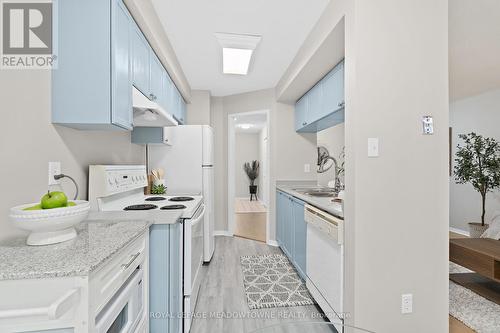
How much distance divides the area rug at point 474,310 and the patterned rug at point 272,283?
119 cm

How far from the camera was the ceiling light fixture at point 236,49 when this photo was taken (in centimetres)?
238

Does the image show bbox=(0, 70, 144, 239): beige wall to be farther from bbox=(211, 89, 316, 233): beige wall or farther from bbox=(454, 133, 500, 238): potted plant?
bbox=(454, 133, 500, 238): potted plant

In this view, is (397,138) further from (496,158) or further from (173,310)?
(496,158)

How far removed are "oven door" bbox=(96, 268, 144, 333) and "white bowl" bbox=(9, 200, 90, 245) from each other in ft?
1.12

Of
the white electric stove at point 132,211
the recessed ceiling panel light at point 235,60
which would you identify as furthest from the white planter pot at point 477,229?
the white electric stove at point 132,211

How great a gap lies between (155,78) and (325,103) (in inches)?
70.8

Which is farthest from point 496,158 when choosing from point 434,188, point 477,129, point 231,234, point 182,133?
point 182,133

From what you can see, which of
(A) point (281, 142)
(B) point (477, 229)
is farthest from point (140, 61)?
(B) point (477, 229)

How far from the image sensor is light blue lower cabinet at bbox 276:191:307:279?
2502 mm

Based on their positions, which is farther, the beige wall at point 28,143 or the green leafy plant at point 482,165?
the green leafy plant at point 482,165

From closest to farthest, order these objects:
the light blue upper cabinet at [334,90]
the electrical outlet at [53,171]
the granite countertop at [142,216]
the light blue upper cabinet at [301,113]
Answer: the electrical outlet at [53,171] → the granite countertop at [142,216] → the light blue upper cabinet at [334,90] → the light blue upper cabinet at [301,113]

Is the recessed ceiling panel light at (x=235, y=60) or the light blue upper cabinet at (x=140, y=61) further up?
the recessed ceiling panel light at (x=235, y=60)

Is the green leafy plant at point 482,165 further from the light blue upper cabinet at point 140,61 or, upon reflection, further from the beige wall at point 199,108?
the light blue upper cabinet at point 140,61

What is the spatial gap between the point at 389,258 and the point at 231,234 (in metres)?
3.03
